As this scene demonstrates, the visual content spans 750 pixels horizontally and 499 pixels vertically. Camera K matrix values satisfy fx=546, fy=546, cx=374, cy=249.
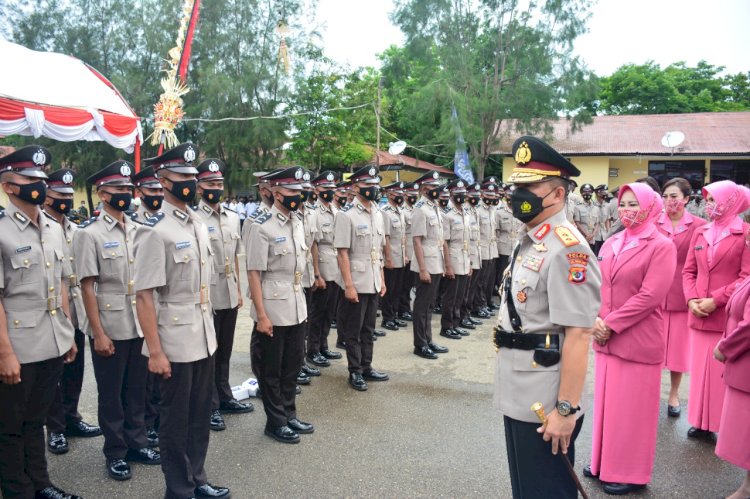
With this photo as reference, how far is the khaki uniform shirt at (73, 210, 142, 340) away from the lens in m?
3.85

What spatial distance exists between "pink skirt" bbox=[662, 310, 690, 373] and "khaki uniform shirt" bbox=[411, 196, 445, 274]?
2.76m

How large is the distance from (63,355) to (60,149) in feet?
83.8

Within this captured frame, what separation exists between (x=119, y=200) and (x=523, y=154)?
3.00m

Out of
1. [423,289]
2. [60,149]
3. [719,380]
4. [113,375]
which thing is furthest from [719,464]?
[60,149]

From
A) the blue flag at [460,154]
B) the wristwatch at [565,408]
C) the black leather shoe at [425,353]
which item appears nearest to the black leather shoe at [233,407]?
the black leather shoe at [425,353]

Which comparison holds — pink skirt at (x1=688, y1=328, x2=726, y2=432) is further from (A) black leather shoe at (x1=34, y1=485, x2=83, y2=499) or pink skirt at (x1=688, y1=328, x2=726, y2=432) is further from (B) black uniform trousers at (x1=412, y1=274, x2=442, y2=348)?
(A) black leather shoe at (x1=34, y1=485, x2=83, y2=499)

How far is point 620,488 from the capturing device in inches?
135

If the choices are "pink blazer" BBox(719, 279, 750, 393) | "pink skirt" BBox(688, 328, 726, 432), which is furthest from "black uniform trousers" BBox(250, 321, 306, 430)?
"pink skirt" BBox(688, 328, 726, 432)

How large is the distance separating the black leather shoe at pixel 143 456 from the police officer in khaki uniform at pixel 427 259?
334 centimetres

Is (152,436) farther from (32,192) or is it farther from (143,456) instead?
(32,192)

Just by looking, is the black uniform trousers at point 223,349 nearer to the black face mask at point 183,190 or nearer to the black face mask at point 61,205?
the black face mask at point 61,205

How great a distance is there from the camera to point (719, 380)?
13.4 feet

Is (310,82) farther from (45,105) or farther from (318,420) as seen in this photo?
(318,420)

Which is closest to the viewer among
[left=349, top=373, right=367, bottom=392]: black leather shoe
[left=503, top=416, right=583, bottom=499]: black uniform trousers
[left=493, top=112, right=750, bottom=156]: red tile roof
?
[left=503, top=416, right=583, bottom=499]: black uniform trousers
